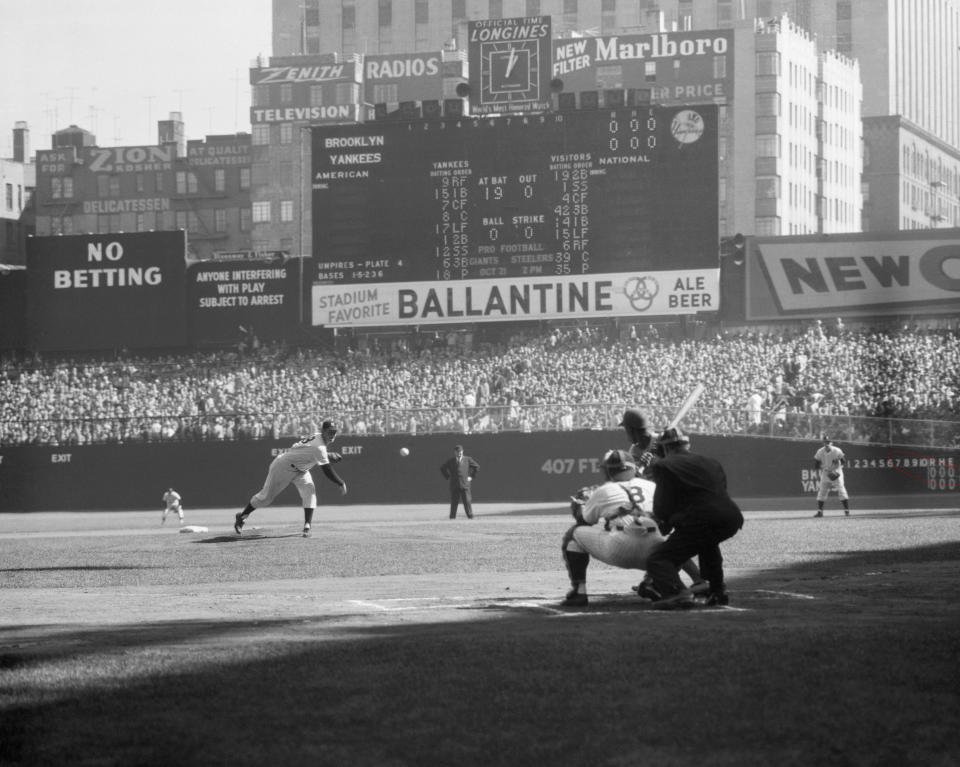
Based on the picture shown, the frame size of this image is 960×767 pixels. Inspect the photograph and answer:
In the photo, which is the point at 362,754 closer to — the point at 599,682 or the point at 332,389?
the point at 599,682

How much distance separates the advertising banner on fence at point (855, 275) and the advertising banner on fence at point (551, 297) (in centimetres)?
511

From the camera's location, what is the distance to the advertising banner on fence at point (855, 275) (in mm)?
49344

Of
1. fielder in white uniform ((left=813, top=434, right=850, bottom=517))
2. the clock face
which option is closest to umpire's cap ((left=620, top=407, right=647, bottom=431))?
fielder in white uniform ((left=813, top=434, right=850, bottom=517))

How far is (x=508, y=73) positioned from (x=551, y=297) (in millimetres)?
7403

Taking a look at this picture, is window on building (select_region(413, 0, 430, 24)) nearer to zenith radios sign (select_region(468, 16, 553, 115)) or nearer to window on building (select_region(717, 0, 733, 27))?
window on building (select_region(717, 0, 733, 27))

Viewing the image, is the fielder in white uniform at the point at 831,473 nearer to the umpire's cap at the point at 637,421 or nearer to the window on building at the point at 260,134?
the umpire's cap at the point at 637,421

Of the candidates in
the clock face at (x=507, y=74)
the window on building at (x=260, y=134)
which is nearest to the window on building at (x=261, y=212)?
the window on building at (x=260, y=134)

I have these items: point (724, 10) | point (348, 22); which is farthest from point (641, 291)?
point (348, 22)

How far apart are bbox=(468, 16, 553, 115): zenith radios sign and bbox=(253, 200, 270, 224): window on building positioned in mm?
61231

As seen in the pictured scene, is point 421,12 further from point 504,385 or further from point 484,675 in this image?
point 484,675

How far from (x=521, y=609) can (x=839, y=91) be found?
106339 mm

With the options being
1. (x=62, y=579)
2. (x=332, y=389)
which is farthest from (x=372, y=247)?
(x=62, y=579)

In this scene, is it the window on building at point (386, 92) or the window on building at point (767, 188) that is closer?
the window on building at point (767, 188)

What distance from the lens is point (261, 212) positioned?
351 ft
